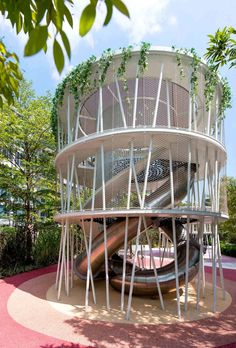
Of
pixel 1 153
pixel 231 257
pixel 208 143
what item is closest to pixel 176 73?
pixel 208 143

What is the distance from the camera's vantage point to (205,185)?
40.4ft

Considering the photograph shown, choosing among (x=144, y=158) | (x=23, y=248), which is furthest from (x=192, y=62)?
(x=23, y=248)

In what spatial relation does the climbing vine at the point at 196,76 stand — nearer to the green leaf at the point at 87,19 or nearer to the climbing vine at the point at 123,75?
the climbing vine at the point at 123,75

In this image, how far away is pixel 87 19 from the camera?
179cm

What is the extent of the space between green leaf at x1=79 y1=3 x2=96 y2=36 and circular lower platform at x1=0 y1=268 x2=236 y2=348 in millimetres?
8304

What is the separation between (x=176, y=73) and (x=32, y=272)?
1490 cm

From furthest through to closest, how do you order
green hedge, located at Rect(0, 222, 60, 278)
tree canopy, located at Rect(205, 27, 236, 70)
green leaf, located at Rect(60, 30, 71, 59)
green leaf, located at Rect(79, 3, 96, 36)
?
green hedge, located at Rect(0, 222, 60, 278)
tree canopy, located at Rect(205, 27, 236, 70)
green leaf, located at Rect(60, 30, 71, 59)
green leaf, located at Rect(79, 3, 96, 36)

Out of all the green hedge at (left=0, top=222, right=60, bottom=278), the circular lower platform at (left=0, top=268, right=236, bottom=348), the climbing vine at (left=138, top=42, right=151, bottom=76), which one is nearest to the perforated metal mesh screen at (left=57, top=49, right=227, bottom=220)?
the climbing vine at (left=138, top=42, right=151, bottom=76)

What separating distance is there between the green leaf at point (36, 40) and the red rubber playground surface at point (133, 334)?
815cm

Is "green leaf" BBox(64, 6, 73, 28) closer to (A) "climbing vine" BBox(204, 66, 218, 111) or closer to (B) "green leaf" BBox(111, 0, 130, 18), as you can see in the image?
(B) "green leaf" BBox(111, 0, 130, 18)

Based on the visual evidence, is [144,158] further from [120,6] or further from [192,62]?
[120,6]

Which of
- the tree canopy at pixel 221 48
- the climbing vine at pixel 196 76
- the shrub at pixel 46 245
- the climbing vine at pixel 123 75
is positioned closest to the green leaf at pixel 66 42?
the tree canopy at pixel 221 48

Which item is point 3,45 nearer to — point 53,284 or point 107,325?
point 107,325

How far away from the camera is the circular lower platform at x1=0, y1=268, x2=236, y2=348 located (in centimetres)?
833
